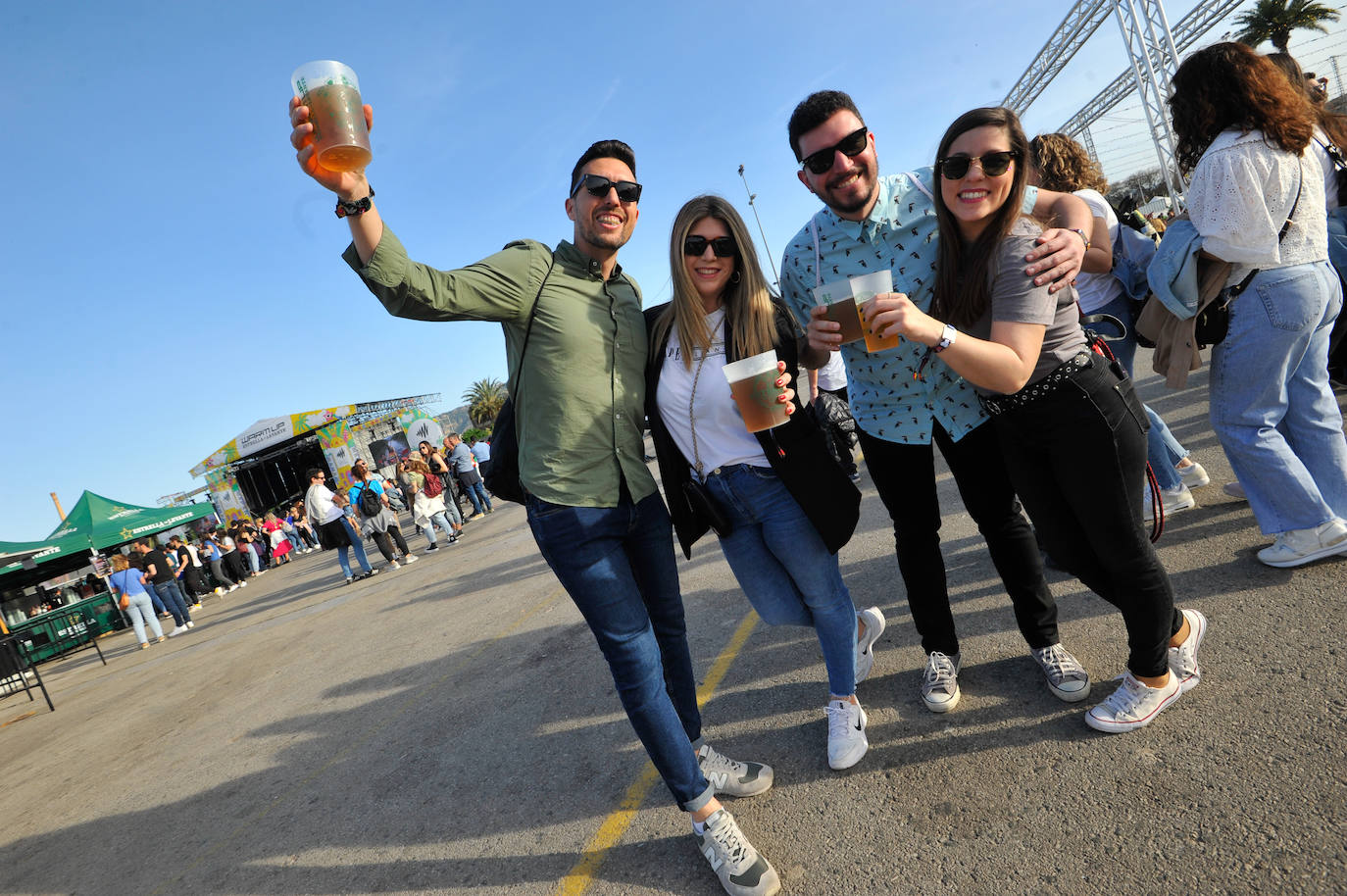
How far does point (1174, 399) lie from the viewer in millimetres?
6070

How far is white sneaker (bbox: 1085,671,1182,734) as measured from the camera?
211 cm

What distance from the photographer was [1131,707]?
2.12 metres

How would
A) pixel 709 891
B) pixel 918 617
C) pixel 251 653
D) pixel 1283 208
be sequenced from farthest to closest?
1. pixel 251 653
2. pixel 918 617
3. pixel 1283 208
4. pixel 709 891

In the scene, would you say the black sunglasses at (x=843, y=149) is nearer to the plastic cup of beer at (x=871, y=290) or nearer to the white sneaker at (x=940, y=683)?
the plastic cup of beer at (x=871, y=290)

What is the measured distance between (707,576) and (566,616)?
115cm

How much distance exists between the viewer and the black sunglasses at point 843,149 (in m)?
2.22

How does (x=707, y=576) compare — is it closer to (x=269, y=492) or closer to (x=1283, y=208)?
(x=1283, y=208)

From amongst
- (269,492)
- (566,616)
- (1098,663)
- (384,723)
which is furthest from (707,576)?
(269,492)

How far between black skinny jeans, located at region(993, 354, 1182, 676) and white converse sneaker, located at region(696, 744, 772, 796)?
4.27ft

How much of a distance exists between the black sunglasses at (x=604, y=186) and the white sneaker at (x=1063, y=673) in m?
2.27

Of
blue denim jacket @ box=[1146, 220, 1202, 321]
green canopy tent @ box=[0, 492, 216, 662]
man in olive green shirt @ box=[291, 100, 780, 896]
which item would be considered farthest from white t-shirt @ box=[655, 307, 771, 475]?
green canopy tent @ box=[0, 492, 216, 662]

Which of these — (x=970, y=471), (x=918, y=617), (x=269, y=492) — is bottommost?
(x=918, y=617)

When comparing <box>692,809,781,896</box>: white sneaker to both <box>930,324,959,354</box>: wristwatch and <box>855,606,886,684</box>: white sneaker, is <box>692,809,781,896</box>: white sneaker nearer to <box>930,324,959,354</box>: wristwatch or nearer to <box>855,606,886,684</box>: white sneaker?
<box>855,606,886,684</box>: white sneaker

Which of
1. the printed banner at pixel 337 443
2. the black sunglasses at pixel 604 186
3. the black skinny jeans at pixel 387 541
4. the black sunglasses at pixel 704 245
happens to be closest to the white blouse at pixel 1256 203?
the black sunglasses at pixel 704 245
